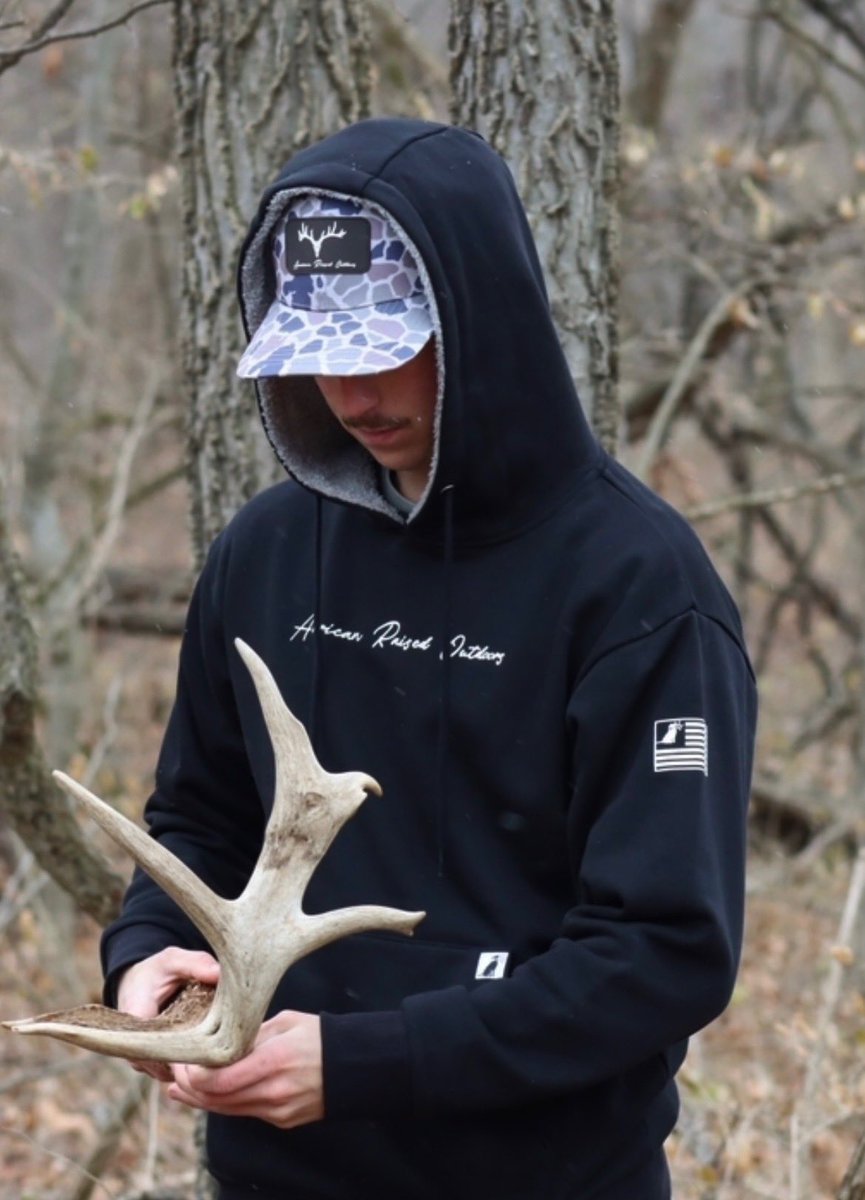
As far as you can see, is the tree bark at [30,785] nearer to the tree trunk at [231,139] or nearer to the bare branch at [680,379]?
the tree trunk at [231,139]

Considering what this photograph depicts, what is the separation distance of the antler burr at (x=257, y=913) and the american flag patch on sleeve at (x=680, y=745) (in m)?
0.36

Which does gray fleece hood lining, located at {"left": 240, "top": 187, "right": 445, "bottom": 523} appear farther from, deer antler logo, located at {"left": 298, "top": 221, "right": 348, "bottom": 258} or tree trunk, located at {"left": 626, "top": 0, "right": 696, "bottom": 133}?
tree trunk, located at {"left": 626, "top": 0, "right": 696, "bottom": 133}

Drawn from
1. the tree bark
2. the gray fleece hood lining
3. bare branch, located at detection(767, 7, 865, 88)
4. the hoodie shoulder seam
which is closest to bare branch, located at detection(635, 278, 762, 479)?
bare branch, located at detection(767, 7, 865, 88)

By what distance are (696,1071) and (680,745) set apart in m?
2.90

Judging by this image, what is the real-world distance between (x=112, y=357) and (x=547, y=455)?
7.17m

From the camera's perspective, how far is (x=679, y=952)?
208 centimetres

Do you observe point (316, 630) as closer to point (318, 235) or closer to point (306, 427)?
point (306, 427)

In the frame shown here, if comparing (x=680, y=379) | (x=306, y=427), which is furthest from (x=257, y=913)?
(x=680, y=379)

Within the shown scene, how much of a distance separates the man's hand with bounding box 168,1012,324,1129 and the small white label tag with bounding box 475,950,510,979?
235 mm

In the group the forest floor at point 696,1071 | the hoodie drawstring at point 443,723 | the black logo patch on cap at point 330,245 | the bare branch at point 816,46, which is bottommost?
the forest floor at point 696,1071

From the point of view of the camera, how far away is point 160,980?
2357 mm

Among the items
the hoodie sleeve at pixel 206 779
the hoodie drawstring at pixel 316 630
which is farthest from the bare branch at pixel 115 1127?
the hoodie drawstring at pixel 316 630

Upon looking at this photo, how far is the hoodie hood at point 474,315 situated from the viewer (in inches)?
87.7

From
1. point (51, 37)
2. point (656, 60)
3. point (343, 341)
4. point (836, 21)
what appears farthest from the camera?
point (656, 60)
